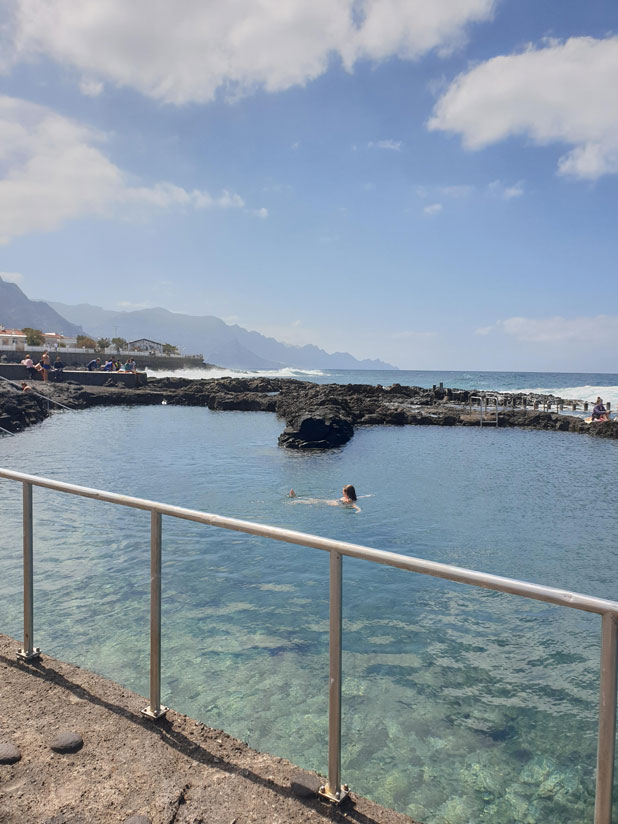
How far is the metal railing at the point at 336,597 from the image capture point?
1.81 m

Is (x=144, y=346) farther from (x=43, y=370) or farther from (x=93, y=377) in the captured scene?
(x=43, y=370)

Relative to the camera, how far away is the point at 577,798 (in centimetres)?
308

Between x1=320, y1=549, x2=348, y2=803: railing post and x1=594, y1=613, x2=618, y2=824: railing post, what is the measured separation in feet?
3.23

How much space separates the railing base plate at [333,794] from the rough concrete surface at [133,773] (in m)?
0.03

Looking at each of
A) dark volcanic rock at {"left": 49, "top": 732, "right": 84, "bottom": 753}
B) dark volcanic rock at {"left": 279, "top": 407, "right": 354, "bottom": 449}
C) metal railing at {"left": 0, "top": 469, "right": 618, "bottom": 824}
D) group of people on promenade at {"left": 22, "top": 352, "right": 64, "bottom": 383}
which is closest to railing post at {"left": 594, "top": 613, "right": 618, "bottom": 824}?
metal railing at {"left": 0, "top": 469, "right": 618, "bottom": 824}

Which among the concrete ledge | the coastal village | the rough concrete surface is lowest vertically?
the rough concrete surface

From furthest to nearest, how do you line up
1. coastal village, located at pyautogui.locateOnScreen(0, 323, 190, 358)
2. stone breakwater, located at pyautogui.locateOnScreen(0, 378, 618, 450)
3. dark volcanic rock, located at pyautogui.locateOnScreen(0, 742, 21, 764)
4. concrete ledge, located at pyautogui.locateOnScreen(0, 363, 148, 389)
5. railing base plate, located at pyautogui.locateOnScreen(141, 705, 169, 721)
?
coastal village, located at pyautogui.locateOnScreen(0, 323, 190, 358), concrete ledge, located at pyautogui.locateOnScreen(0, 363, 148, 389), stone breakwater, located at pyautogui.locateOnScreen(0, 378, 618, 450), railing base plate, located at pyautogui.locateOnScreen(141, 705, 169, 721), dark volcanic rock, located at pyautogui.locateOnScreen(0, 742, 21, 764)

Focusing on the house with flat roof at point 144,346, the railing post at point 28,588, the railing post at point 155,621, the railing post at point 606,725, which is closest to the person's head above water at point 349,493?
the railing post at point 28,588

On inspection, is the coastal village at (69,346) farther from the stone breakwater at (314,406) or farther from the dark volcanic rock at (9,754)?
the dark volcanic rock at (9,754)

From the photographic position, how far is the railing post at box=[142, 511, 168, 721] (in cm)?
292

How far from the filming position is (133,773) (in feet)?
8.19

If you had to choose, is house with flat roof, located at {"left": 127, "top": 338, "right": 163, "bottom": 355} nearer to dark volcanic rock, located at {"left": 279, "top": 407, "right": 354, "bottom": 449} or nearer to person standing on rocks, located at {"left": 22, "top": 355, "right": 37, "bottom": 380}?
person standing on rocks, located at {"left": 22, "top": 355, "right": 37, "bottom": 380}

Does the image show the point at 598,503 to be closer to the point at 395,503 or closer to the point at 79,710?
the point at 395,503

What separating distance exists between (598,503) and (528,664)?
11501 mm
